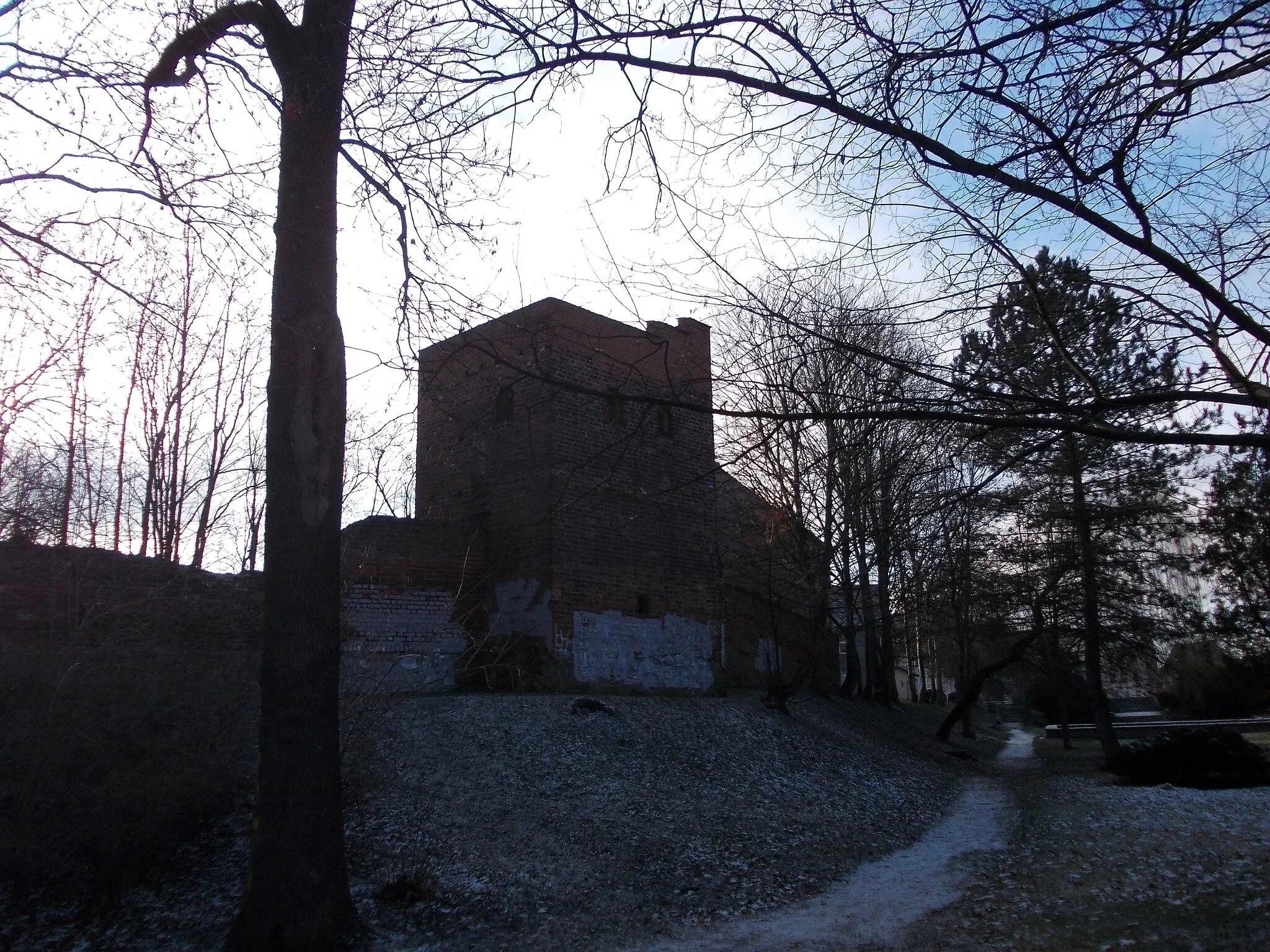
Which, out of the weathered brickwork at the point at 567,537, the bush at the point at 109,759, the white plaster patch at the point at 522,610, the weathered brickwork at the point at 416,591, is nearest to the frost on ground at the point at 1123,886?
→ the bush at the point at 109,759

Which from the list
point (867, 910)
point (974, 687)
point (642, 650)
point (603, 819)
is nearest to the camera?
point (867, 910)

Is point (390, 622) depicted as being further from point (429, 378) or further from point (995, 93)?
point (995, 93)

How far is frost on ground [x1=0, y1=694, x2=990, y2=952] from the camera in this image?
6715 millimetres

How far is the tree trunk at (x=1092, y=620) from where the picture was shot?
73.8 ft

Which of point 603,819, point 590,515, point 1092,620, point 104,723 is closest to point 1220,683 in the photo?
point 1092,620

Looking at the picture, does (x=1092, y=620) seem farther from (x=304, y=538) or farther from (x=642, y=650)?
(x=304, y=538)

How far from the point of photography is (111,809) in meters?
7.00

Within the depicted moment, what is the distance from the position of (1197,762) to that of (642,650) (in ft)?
29.7

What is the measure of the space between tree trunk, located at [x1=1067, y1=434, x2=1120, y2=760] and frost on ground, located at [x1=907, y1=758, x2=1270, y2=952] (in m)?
10.7

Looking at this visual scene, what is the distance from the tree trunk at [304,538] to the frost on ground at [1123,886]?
391cm

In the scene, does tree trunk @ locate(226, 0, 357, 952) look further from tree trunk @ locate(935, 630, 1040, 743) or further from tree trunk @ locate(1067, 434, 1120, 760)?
tree trunk @ locate(1067, 434, 1120, 760)

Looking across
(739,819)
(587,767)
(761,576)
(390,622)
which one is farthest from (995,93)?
→ (761,576)

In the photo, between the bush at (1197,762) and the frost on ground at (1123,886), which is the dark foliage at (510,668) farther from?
the bush at (1197,762)

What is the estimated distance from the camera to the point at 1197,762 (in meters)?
15.6
